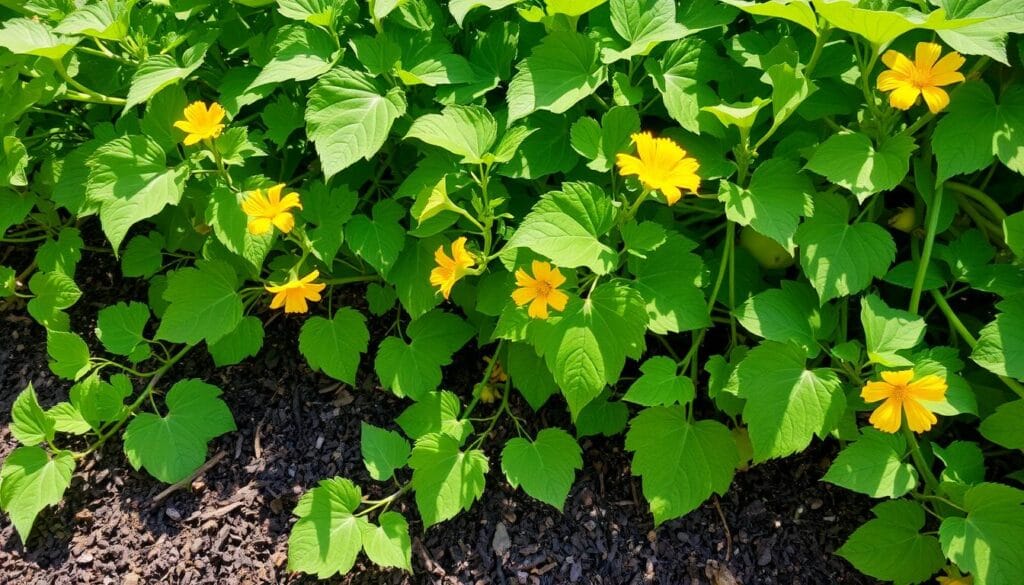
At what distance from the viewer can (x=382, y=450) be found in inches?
71.7

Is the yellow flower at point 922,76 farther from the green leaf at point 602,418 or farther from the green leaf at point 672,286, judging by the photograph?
the green leaf at point 602,418

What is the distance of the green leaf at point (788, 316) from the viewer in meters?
1.64

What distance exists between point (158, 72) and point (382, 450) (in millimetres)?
1030

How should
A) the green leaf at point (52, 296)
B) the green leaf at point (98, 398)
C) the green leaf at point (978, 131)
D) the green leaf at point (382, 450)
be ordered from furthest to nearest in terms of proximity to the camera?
the green leaf at point (52, 296)
the green leaf at point (98, 398)
the green leaf at point (382, 450)
the green leaf at point (978, 131)

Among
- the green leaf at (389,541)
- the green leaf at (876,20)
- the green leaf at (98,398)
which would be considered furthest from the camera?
the green leaf at (98,398)

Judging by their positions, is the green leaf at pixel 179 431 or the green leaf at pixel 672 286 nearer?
the green leaf at pixel 672 286

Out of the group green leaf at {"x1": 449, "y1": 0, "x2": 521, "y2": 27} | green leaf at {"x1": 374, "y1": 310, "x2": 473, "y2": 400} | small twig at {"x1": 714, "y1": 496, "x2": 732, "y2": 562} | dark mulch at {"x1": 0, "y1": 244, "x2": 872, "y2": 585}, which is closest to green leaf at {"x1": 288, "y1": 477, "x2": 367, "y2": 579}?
dark mulch at {"x1": 0, "y1": 244, "x2": 872, "y2": 585}

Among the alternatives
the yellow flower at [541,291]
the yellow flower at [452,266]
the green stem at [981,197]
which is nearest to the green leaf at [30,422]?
the yellow flower at [452,266]

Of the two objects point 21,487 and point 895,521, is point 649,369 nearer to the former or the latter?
point 895,521

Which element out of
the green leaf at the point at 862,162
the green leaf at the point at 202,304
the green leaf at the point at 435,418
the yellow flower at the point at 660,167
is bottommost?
the green leaf at the point at 435,418

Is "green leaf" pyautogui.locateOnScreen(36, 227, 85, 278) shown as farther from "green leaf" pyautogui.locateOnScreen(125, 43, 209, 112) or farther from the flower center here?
the flower center

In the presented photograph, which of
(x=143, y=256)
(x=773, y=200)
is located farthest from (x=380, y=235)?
(x=773, y=200)

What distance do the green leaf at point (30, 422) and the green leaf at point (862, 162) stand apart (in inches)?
71.6

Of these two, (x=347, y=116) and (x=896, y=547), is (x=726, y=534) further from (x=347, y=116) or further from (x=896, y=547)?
(x=347, y=116)
